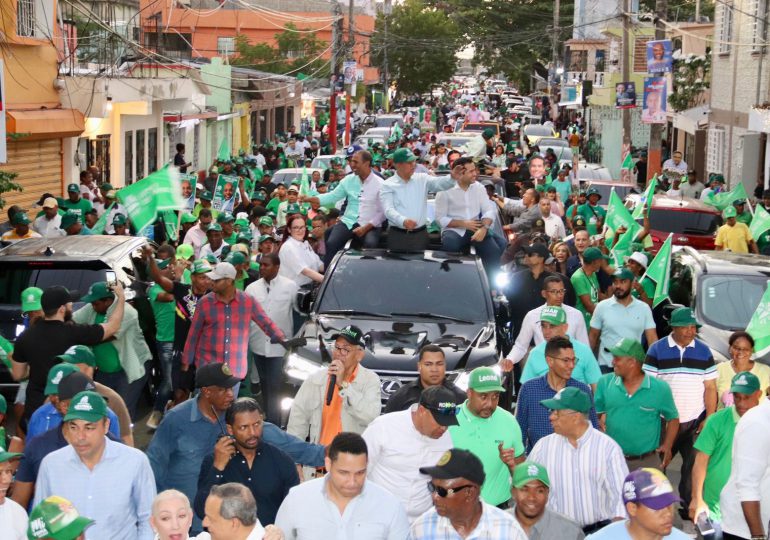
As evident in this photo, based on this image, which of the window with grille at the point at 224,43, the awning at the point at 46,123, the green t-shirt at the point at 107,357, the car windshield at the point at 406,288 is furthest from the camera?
the window with grille at the point at 224,43

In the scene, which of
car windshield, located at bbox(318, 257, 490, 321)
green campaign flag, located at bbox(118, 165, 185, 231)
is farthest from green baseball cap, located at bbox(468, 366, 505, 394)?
green campaign flag, located at bbox(118, 165, 185, 231)

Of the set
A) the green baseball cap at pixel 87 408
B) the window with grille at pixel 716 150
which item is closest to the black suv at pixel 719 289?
the green baseball cap at pixel 87 408

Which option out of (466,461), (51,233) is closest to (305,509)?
(466,461)

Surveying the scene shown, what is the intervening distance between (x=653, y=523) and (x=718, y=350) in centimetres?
681

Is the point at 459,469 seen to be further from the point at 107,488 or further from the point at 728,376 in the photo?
the point at 728,376

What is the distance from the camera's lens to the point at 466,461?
19.1ft

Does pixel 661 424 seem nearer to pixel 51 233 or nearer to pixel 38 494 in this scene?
pixel 38 494

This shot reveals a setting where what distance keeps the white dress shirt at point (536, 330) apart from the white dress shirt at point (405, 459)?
3589 mm

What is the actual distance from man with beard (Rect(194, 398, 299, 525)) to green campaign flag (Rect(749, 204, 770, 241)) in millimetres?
12535

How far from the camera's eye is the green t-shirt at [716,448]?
7.88 metres

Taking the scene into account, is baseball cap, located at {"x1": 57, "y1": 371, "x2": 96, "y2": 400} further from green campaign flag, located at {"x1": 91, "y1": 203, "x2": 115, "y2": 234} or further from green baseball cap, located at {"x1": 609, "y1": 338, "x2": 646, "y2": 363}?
green campaign flag, located at {"x1": 91, "y1": 203, "x2": 115, "y2": 234}

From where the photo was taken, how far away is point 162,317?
498 inches

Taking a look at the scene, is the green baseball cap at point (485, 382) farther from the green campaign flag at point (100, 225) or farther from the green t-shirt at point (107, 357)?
the green campaign flag at point (100, 225)

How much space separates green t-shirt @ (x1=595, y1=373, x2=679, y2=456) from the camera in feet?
28.6
